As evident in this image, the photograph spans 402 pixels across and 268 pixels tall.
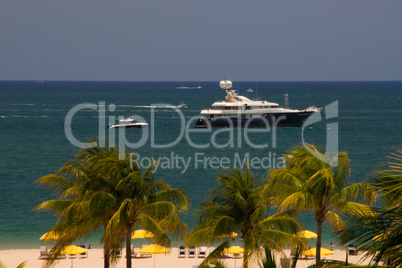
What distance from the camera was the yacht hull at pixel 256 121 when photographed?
82.2 metres

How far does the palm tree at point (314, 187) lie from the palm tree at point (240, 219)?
18.0 inches

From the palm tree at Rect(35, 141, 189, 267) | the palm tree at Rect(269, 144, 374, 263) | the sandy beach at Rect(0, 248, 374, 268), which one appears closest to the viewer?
the palm tree at Rect(35, 141, 189, 267)

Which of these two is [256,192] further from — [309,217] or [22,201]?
[22,201]

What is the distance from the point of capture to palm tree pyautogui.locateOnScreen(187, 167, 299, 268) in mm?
13117

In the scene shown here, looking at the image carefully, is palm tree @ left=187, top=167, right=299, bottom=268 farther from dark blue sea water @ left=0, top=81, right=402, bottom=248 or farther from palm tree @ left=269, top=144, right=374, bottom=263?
dark blue sea water @ left=0, top=81, right=402, bottom=248

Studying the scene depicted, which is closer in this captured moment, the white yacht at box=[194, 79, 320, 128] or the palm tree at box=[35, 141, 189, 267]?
the palm tree at box=[35, 141, 189, 267]

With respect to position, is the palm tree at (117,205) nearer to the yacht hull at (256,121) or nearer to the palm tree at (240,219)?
the palm tree at (240,219)

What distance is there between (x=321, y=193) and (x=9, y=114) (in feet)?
338

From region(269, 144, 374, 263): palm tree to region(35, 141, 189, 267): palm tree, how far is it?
2.39m

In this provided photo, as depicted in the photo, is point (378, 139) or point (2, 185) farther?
point (378, 139)

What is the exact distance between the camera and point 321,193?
1420cm

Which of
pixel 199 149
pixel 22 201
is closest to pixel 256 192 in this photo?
pixel 22 201

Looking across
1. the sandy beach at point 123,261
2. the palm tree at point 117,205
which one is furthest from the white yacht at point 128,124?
the palm tree at point 117,205

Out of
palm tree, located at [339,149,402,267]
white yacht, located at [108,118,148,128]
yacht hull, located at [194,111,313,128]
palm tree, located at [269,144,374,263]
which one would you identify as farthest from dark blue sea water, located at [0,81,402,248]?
palm tree, located at [339,149,402,267]
